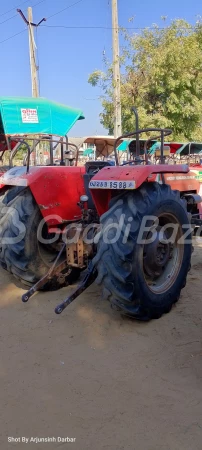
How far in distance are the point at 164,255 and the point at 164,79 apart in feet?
47.0

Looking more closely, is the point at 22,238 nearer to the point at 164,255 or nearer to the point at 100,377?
the point at 164,255

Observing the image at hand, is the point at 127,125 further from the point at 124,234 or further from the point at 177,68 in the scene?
the point at 124,234

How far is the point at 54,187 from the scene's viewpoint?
3756mm

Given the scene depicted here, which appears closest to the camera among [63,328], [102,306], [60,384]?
[60,384]

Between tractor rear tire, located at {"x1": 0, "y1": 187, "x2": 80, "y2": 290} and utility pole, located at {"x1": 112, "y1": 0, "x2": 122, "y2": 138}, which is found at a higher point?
utility pole, located at {"x1": 112, "y1": 0, "x2": 122, "y2": 138}

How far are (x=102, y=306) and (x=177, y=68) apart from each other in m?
14.6

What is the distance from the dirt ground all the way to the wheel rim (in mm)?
304

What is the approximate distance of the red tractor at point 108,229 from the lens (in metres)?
2.95

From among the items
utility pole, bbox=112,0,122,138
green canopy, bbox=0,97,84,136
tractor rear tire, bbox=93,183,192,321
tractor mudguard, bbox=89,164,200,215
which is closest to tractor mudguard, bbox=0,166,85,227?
tractor mudguard, bbox=89,164,200,215

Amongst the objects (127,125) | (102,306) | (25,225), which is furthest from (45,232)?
(127,125)

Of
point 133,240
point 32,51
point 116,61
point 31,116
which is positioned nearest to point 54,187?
point 133,240

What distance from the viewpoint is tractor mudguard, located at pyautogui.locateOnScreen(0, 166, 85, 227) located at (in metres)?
3.64

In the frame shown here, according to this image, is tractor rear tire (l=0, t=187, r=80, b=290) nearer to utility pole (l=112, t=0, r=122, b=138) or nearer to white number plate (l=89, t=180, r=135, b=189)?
white number plate (l=89, t=180, r=135, b=189)

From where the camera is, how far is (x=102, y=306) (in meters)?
3.57
